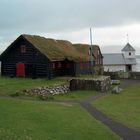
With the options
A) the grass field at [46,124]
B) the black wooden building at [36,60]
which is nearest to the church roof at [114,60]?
the black wooden building at [36,60]

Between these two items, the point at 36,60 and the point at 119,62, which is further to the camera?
the point at 119,62

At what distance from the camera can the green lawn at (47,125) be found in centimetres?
1786

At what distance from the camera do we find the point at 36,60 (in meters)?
48.8

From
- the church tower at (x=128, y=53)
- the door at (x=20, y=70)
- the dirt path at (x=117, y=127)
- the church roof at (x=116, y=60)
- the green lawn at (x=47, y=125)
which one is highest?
the church tower at (x=128, y=53)

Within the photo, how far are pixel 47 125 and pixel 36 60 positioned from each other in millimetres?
29090

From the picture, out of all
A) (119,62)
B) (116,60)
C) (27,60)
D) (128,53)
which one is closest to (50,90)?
(27,60)

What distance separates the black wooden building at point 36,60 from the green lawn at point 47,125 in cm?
2294

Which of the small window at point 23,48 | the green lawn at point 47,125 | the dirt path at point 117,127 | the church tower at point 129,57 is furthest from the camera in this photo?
the church tower at point 129,57

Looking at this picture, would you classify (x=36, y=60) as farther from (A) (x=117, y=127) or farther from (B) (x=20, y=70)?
(A) (x=117, y=127)

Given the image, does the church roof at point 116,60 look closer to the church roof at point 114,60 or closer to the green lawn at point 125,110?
the church roof at point 114,60

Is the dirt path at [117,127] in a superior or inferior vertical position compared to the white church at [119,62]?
inferior

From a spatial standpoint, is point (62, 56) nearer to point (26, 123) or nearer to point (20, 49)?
point (20, 49)

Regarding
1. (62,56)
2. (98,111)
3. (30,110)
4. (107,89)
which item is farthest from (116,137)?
(62,56)

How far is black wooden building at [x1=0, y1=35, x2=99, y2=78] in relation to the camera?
48312 mm
